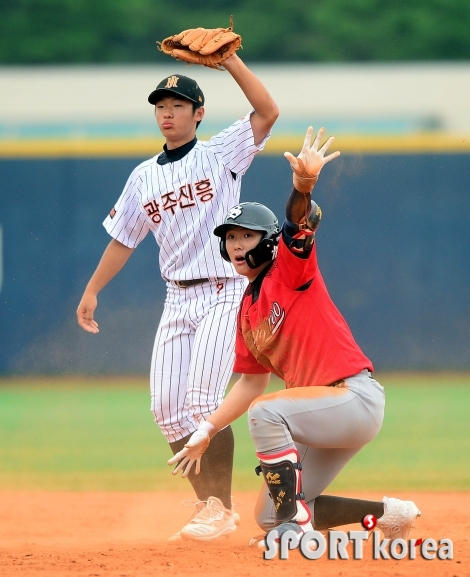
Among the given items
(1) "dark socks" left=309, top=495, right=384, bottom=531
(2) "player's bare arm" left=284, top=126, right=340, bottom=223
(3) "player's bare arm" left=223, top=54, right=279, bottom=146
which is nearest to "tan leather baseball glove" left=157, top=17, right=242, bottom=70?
(3) "player's bare arm" left=223, top=54, right=279, bottom=146

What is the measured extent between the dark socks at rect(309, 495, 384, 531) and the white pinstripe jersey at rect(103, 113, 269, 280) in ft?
3.48

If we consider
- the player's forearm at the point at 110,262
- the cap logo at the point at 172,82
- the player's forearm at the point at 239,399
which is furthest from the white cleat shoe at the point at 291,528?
the cap logo at the point at 172,82

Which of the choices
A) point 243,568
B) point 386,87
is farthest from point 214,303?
point 386,87

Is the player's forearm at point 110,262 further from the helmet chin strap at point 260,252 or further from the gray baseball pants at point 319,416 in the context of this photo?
the gray baseball pants at point 319,416

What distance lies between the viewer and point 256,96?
12.8 feet

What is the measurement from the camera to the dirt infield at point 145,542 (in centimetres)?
309

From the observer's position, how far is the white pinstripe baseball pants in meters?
4.01

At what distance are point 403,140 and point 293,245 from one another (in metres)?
6.43

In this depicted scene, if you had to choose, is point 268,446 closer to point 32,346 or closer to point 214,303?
point 214,303

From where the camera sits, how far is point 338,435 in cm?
335

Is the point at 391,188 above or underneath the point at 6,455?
above

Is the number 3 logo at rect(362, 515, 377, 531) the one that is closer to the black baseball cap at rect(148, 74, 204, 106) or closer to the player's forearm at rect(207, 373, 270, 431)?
the player's forearm at rect(207, 373, 270, 431)

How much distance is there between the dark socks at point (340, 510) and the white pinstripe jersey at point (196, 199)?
1060 millimetres

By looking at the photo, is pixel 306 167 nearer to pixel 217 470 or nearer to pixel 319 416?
pixel 319 416
